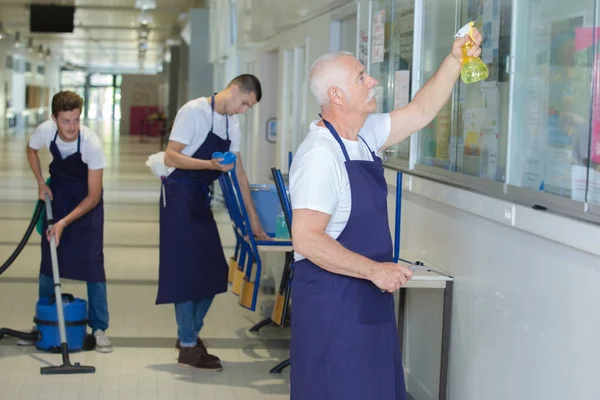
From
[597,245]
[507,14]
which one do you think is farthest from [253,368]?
[597,245]

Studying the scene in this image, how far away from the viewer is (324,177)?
9.03 feet

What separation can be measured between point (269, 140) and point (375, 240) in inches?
272

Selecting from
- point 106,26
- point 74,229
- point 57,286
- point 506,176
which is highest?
point 106,26

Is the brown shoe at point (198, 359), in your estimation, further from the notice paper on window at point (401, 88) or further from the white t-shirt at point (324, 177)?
the white t-shirt at point (324, 177)

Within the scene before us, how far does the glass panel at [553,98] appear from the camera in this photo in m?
2.77

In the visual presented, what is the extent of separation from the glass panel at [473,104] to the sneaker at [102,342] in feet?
7.08

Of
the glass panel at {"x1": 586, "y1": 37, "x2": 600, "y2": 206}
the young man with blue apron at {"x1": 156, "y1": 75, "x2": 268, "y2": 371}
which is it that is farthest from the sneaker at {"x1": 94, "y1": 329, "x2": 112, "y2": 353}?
the glass panel at {"x1": 586, "y1": 37, "x2": 600, "y2": 206}

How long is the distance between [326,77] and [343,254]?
52 centimetres

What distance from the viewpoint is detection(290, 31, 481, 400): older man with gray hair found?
9.01 ft

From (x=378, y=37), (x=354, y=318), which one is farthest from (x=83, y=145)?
(x=354, y=318)

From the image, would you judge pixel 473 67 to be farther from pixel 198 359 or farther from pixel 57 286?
pixel 57 286

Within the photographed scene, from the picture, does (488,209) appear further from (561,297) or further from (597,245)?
(597,245)

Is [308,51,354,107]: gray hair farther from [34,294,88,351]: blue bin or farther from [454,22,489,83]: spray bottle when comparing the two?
[34,294,88,351]: blue bin

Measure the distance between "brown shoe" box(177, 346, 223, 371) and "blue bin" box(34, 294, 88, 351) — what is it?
0.62 meters
